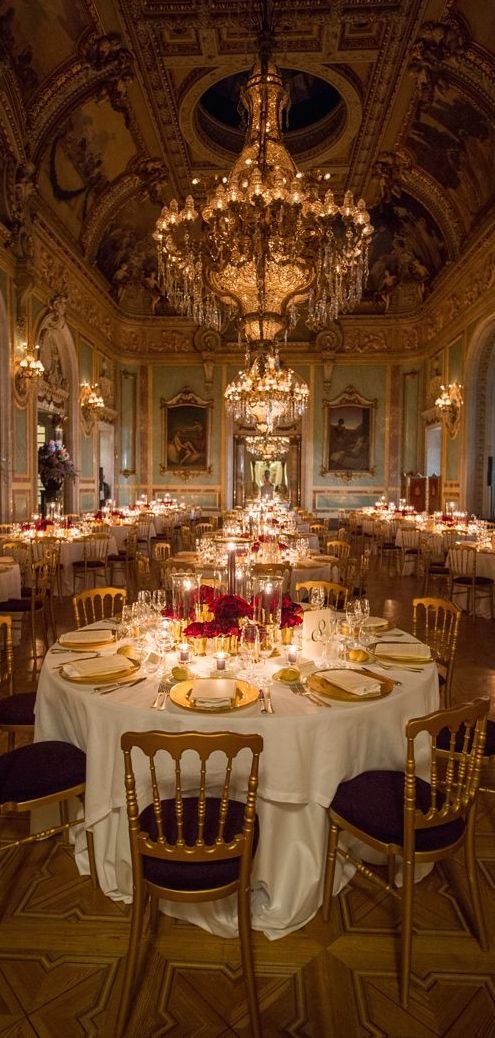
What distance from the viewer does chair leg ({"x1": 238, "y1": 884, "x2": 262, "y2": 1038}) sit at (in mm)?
1937

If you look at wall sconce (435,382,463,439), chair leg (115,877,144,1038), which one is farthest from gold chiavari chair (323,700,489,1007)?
wall sconce (435,382,463,439)

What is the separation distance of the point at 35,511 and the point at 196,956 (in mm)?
10125

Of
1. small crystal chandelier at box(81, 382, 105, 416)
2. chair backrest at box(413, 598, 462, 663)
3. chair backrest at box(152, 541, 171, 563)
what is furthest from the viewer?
small crystal chandelier at box(81, 382, 105, 416)

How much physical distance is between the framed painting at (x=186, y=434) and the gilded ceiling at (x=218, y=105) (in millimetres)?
4992

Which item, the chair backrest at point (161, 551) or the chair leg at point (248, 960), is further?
the chair backrest at point (161, 551)

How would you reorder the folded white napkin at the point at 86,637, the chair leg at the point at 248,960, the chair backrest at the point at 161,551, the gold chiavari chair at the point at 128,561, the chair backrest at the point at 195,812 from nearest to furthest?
the chair backrest at the point at 195,812 → the chair leg at the point at 248,960 → the folded white napkin at the point at 86,637 → the chair backrest at the point at 161,551 → the gold chiavari chair at the point at 128,561

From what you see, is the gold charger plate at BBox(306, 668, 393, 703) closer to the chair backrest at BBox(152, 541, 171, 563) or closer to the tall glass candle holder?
the tall glass candle holder

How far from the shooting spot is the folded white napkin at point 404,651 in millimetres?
2934

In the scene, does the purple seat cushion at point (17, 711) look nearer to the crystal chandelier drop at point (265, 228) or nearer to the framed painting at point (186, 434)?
the crystal chandelier drop at point (265, 228)

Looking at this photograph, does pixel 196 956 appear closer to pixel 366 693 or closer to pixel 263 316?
pixel 366 693

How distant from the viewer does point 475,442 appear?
13516 mm

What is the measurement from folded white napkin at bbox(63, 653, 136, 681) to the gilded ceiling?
31.3ft

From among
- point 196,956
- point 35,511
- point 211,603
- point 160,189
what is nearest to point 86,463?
point 35,511

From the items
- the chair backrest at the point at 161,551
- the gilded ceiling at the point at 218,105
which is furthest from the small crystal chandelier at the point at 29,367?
the chair backrest at the point at 161,551
